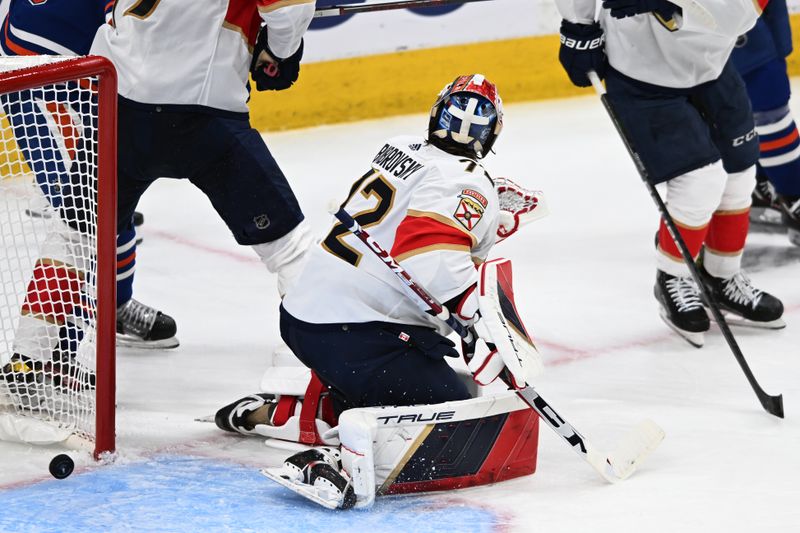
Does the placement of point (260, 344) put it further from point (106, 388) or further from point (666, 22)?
point (666, 22)

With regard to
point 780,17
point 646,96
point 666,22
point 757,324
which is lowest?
point 757,324

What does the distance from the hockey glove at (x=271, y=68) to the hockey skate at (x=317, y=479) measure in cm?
92

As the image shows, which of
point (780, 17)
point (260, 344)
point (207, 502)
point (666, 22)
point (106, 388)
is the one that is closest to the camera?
point (207, 502)

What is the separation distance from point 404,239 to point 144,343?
1260 mm

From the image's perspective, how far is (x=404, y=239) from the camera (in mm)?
2332

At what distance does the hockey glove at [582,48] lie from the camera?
3.28 meters

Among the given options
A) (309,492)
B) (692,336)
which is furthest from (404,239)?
(692,336)

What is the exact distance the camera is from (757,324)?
345 centimetres

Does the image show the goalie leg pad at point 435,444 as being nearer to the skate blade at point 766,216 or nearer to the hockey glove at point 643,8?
the hockey glove at point 643,8

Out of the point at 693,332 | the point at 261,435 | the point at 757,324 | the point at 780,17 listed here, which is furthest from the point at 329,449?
the point at 780,17

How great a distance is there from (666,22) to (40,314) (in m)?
1.61

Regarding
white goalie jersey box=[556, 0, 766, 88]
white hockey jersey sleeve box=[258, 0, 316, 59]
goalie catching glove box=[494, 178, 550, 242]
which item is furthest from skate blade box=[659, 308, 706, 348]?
white hockey jersey sleeve box=[258, 0, 316, 59]

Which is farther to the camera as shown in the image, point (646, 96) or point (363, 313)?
point (646, 96)

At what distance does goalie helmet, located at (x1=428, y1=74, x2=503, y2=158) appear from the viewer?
246cm
